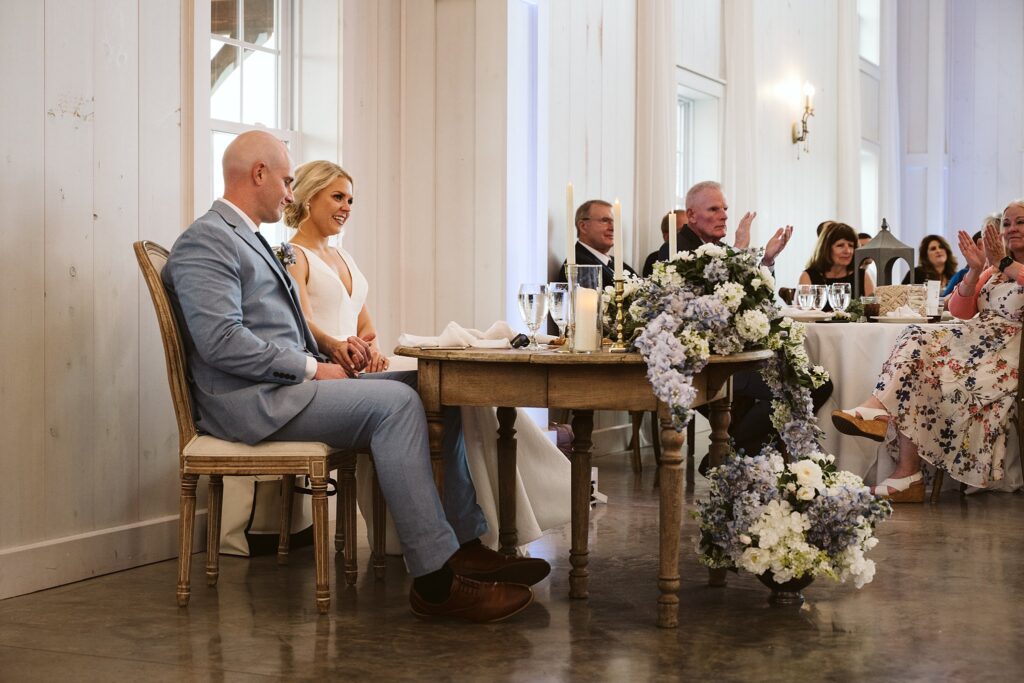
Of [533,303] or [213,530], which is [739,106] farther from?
[213,530]

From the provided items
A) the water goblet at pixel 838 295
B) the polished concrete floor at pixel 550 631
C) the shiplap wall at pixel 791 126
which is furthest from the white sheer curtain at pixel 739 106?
the polished concrete floor at pixel 550 631

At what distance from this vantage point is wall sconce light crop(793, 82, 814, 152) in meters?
9.48

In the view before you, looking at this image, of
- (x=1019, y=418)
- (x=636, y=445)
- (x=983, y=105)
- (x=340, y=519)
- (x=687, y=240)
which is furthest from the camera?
(x=983, y=105)

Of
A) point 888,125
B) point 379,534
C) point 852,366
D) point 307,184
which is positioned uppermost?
point 888,125

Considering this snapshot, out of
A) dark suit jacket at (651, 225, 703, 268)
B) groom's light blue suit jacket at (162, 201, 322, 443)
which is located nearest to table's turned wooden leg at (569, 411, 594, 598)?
groom's light blue suit jacket at (162, 201, 322, 443)

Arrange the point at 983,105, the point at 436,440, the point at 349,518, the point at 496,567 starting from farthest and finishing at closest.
Result: the point at 983,105
the point at 349,518
the point at 496,567
the point at 436,440

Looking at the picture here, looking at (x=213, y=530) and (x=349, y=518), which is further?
(x=349, y=518)

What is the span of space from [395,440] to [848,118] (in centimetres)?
842

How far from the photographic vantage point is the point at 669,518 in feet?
9.66

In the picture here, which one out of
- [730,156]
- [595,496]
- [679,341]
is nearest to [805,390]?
[679,341]

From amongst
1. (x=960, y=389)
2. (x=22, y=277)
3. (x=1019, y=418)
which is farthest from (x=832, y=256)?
(x=22, y=277)

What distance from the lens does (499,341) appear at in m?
3.35

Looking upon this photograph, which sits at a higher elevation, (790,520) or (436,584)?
(790,520)

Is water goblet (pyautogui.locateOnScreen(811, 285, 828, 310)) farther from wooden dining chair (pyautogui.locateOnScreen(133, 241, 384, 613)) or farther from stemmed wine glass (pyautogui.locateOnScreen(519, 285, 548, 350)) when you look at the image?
wooden dining chair (pyautogui.locateOnScreen(133, 241, 384, 613))
